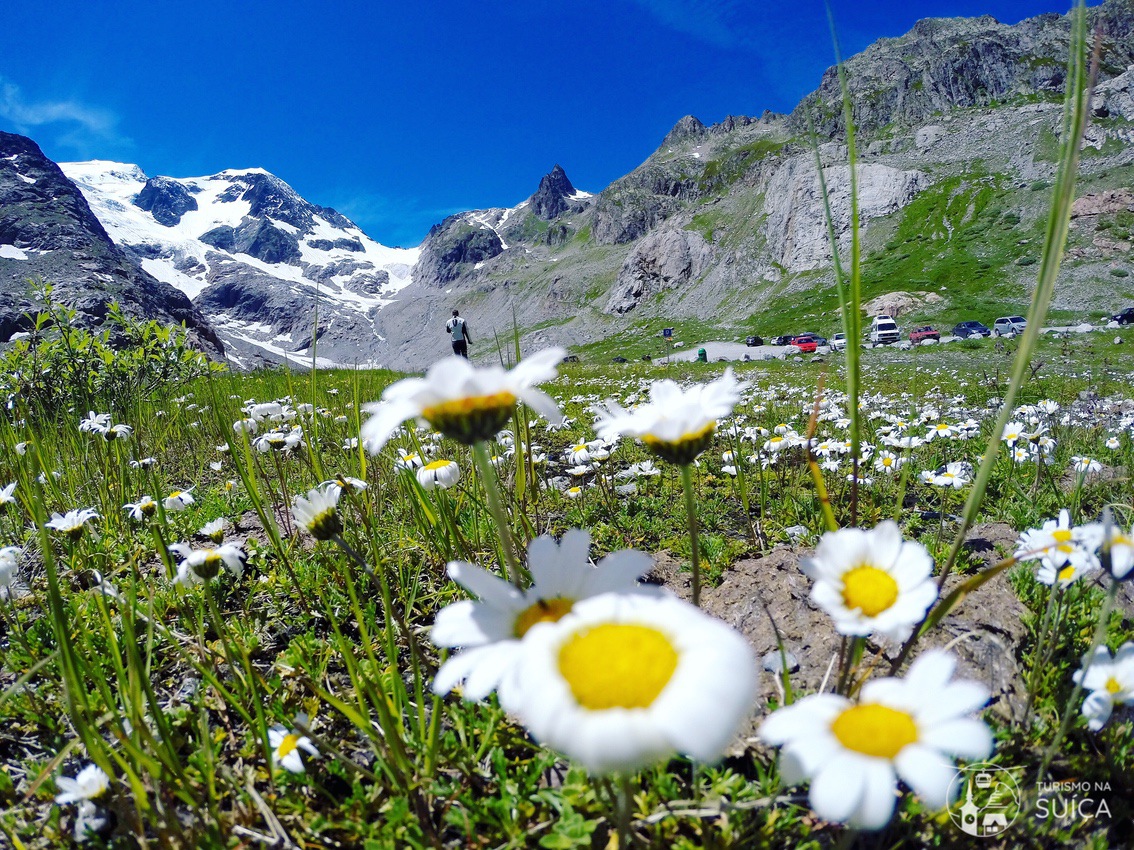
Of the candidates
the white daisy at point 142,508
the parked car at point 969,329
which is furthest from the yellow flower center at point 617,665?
the parked car at point 969,329

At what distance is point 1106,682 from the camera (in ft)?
4.50

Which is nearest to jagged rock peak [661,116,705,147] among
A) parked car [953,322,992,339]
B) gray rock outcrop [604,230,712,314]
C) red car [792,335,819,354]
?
gray rock outcrop [604,230,712,314]

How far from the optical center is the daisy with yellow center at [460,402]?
1017 mm

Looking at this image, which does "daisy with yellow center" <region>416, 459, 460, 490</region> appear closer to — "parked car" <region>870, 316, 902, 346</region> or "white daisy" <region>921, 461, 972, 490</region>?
"white daisy" <region>921, 461, 972, 490</region>

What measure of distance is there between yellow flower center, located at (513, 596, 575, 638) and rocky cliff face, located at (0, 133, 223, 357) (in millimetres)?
7420

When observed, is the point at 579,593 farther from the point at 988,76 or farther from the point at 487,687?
the point at 988,76

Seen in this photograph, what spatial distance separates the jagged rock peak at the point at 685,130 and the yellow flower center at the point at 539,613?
185 m

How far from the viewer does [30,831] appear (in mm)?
1387

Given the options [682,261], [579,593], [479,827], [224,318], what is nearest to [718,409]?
[579,593]

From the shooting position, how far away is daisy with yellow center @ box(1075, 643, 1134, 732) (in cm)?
133

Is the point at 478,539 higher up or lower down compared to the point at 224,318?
lower down

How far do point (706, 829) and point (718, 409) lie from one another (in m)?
1.06

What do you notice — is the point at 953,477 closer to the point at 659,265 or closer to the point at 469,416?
the point at 469,416

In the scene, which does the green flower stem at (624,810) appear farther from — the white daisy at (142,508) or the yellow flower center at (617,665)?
the white daisy at (142,508)
